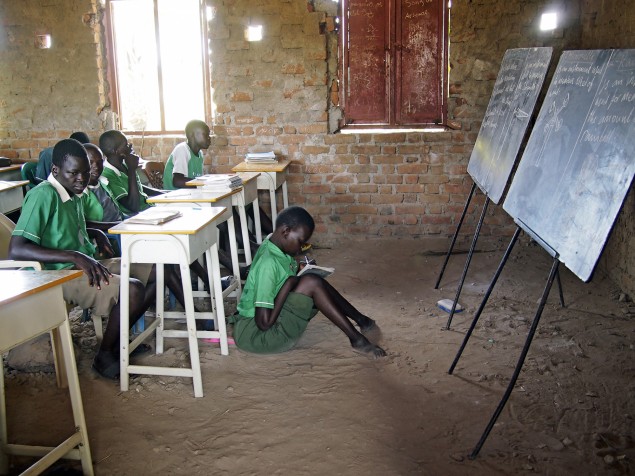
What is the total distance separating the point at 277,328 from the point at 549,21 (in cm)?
381

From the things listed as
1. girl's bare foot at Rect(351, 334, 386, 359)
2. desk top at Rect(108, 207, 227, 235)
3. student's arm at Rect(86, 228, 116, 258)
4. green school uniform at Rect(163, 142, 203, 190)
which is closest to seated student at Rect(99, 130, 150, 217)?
green school uniform at Rect(163, 142, 203, 190)

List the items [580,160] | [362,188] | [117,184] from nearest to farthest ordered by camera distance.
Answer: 1. [580,160]
2. [117,184]
3. [362,188]

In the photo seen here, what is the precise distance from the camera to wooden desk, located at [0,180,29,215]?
4.22 meters

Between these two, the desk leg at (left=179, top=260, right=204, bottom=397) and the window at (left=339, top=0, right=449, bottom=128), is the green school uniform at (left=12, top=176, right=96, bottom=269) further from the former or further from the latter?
the window at (left=339, top=0, right=449, bottom=128)

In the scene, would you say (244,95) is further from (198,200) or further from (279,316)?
(279,316)

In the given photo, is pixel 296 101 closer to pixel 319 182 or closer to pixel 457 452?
pixel 319 182

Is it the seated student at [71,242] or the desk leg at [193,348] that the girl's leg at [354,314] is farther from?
the seated student at [71,242]

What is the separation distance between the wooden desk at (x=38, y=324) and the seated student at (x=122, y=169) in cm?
226

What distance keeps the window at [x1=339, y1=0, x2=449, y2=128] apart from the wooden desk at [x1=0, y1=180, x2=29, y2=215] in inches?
Answer: 114

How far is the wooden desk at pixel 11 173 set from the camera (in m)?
5.22

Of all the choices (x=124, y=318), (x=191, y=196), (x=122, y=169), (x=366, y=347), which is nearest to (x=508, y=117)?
(x=366, y=347)

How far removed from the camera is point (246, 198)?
14.8 feet

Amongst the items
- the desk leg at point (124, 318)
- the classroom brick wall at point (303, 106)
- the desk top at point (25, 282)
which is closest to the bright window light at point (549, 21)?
the classroom brick wall at point (303, 106)

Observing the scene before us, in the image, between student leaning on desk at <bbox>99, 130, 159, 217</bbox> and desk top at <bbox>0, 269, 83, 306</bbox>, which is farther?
student leaning on desk at <bbox>99, 130, 159, 217</bbox>
